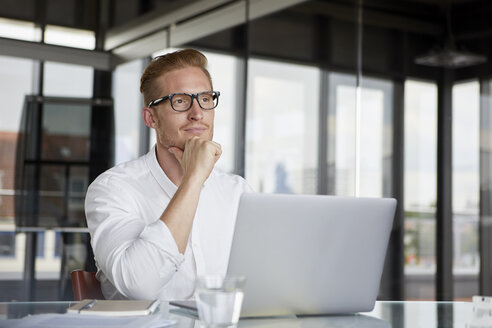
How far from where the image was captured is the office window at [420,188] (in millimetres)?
4746

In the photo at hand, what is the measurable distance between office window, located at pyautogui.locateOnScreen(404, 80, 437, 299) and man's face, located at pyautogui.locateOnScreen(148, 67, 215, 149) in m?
3.05

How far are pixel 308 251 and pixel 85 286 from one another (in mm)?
815

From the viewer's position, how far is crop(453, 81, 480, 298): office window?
14.9 ft

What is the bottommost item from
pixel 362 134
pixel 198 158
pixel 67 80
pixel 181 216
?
pixel 181 216

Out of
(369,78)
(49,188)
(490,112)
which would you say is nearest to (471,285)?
(490,112)

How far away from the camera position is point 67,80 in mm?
4301

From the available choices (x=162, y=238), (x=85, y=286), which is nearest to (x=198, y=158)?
(x=162, y=238)

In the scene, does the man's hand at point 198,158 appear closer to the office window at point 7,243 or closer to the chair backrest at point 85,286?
the chair backrest at point 85,286

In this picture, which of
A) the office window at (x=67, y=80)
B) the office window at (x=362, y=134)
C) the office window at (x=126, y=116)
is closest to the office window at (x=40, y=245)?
the office window at (x=126, y=116)

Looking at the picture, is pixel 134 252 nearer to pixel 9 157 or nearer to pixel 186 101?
pixel 186 101

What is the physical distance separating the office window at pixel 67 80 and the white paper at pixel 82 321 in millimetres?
3201

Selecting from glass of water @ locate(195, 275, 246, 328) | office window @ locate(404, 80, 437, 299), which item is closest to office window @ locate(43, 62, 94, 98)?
office window @ locate(404, 80, 437, 299)

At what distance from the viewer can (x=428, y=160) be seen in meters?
4.77

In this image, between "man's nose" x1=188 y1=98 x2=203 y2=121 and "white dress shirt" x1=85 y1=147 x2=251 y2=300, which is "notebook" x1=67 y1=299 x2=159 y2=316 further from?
"man's nose" x1=188 y1=98 x2=203 y2=121
